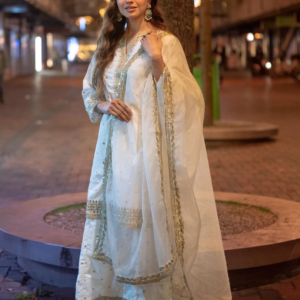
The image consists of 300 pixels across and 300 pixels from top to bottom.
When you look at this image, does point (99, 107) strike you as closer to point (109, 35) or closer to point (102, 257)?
point (109, 35)

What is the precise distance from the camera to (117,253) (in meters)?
3.19

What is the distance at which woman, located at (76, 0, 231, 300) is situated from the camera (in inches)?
123

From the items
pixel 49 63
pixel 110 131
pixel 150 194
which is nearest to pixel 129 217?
pixel 150 194

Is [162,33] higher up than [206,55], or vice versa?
[206,55]

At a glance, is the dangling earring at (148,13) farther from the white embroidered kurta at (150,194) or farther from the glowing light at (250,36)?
the glowing light at (250,36)

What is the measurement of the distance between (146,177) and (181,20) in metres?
2.09

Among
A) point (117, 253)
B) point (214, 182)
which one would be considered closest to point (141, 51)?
point (117, 253)

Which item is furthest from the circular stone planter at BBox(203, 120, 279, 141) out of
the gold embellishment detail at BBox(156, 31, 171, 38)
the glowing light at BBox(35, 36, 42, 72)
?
Result: the glowing light at BBox(35, 36, 42, 72)

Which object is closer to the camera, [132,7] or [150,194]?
[150,194]

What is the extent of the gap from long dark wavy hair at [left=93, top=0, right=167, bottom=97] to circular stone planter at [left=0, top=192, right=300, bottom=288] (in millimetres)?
1167

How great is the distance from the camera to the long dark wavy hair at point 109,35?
330cm

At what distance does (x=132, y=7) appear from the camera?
3203 millimetres

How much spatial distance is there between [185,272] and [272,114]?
12.7 metres

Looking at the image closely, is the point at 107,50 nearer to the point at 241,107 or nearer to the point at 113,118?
the point at 113,118
